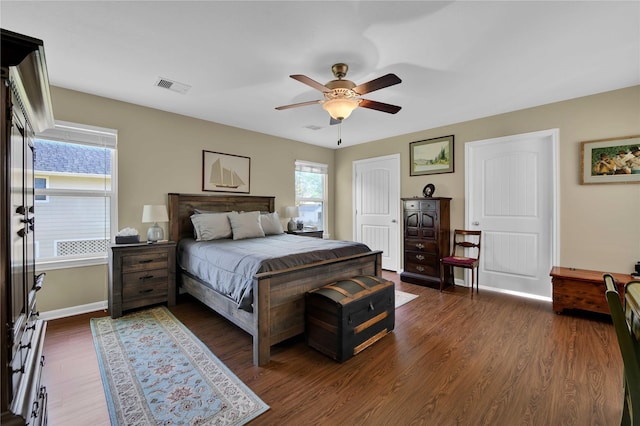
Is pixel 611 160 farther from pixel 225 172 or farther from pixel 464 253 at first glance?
pixel 225 172

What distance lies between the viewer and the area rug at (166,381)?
165 centimetres

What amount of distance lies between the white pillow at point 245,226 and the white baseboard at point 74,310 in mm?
1678

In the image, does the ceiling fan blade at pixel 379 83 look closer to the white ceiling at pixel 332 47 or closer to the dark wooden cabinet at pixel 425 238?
the white ceiling at pixel 332 47

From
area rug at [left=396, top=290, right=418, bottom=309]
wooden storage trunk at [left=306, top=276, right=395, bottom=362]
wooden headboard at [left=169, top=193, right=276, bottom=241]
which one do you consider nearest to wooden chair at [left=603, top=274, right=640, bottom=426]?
wooden storage trunk at [left=306, top=276, right=395, bottom=362]

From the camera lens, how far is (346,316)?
2172 mm

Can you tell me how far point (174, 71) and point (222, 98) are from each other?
0.69 metres

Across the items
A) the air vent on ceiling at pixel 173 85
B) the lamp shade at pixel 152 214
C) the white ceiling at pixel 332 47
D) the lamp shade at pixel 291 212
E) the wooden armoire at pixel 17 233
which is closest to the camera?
the wooden armoire at pixel 17 233

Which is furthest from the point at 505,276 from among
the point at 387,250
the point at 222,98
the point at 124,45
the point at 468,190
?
the point at 124,45

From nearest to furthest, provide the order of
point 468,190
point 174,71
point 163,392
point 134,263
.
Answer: point 163,392, point 174,71, point 134,263, point 468,190

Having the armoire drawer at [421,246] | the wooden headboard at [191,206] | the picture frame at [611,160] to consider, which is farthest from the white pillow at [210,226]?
the picture frame at [611,160]

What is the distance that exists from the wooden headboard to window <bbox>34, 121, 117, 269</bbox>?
644 mm

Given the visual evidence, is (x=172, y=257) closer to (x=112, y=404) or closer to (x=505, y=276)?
(x=112, y=404)

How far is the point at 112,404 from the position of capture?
5.70 feet

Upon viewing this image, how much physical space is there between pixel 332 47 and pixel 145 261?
2989 mm
